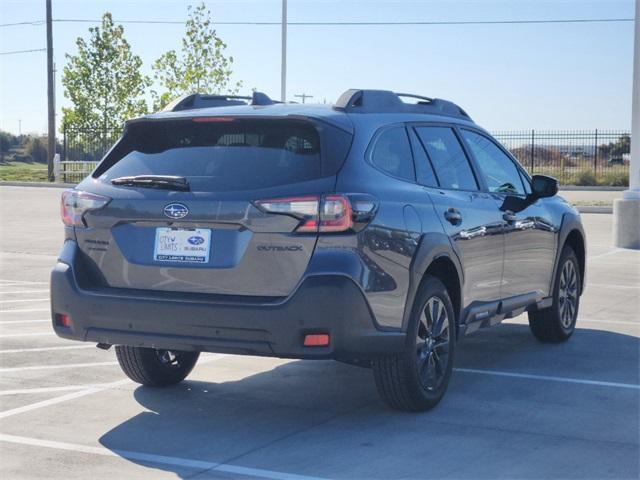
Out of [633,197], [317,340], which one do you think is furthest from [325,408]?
[633,197]

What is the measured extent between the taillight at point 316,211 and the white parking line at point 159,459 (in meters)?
1.23

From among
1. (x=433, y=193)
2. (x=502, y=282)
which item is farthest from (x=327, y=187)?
(x=502, y=282)

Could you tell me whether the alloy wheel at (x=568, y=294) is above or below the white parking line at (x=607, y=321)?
above

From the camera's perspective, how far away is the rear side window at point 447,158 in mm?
7043

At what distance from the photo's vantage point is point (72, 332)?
622 centimetres

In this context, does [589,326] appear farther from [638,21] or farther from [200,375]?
[638,21]

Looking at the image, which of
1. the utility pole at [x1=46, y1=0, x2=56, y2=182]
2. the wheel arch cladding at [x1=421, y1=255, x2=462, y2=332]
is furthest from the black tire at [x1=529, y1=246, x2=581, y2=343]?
the utility pole at [x1=46, y1=0, x2=56, y2=182]

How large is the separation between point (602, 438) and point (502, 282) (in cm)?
191

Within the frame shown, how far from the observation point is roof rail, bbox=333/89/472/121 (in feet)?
21.4

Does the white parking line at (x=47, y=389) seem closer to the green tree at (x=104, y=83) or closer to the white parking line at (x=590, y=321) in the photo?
the white parking line at (x=590, y=321)

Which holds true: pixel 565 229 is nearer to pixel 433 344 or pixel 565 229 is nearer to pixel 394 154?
pixel 433 344

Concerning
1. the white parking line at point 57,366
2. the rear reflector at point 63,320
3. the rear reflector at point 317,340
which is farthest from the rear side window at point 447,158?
the white parking line at point 57,366

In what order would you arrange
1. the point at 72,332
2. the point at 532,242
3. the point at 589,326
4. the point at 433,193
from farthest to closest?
the point at 589,326, the point at 532,242, the point at 433,193, the point at 72,332

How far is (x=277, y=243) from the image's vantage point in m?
5.73
